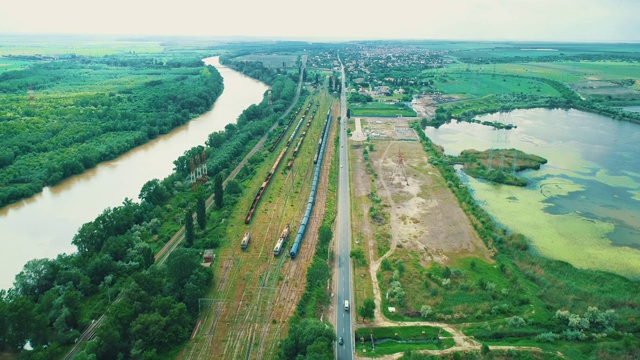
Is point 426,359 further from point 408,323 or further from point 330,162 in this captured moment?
point 330,162

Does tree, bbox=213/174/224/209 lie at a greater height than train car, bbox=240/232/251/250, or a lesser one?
greater

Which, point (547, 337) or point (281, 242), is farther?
point (281, 242)

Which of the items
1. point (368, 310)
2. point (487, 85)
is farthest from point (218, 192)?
point (487, 85)

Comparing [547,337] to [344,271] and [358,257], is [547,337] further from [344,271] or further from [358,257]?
[358,257]

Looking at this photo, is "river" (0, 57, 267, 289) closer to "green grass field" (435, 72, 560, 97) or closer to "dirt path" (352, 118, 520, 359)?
"dirt path" (352, 118, 520, 359)

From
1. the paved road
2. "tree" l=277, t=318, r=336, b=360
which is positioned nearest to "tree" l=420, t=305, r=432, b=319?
the paved road

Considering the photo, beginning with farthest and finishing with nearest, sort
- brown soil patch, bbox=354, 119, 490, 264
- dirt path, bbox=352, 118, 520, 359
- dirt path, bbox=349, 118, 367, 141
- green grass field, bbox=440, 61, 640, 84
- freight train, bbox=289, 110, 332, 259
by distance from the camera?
green grass field, bbox=440, 61, 640, 84 < dirt path, bbox=349, 118, 367, 141 < brown soil patch, bbox=354, 119, 490, 264 < freight train, bbox=289, 110, 332, 259 < dirt path, bbox=352, 118, 520, 359
